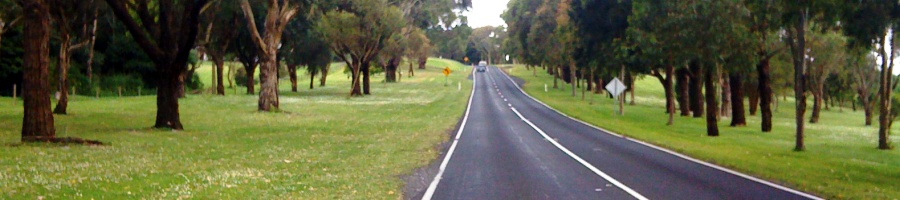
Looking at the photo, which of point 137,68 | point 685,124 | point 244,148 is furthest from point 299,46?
point 244,148

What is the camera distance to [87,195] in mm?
11625

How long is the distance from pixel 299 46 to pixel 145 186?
52.5 metres

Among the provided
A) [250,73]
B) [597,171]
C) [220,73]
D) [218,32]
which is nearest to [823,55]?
[597,171]

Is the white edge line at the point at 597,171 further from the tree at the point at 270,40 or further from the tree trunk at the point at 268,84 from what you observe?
the tree trunk at the point at 268,84

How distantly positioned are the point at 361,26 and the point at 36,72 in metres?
41.2

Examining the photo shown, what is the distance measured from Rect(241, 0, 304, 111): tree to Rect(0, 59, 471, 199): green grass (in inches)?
205

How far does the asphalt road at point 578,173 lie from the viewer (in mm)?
13781

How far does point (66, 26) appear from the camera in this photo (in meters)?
31.3

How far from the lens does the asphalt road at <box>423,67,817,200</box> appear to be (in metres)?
13.8

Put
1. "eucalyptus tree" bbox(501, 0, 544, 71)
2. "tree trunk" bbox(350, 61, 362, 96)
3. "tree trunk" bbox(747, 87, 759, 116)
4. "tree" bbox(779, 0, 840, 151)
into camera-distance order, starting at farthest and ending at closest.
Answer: "eucalyptus tree" bbox(501, 0, 544, 71) → "tree trunk" bbox(350, 61, 362, 96) → "tree trunk" bbox(747, 87, 759, 116) → "tree" bbox(779, 0, 840, 151)

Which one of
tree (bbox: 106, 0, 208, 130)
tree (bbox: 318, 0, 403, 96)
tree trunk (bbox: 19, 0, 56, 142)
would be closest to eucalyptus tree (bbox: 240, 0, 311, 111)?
A: tree (bbox: 106, 0, 208, 130)

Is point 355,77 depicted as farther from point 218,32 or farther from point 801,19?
point 801,19

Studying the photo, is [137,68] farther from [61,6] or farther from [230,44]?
[61,6]

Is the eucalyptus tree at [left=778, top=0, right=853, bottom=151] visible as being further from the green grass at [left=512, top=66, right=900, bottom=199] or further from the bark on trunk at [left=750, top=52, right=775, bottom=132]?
the bark on trunk at [left=750, top=52, right=775, bottom=132]
